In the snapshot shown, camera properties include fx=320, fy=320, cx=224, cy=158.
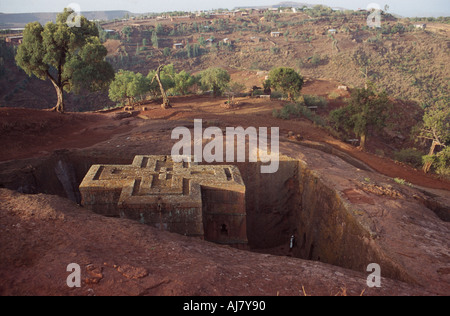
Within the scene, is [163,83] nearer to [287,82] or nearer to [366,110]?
[287,82]

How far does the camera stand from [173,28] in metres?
66.5

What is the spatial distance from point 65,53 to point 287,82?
16417mm

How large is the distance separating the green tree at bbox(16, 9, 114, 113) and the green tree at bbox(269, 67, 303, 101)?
1368 centimetres

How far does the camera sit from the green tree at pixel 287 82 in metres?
26.3

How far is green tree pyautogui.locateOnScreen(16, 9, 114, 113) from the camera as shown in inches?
694

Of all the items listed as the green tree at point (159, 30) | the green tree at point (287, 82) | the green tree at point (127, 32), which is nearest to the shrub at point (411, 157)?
the green tree at point (287, 82)

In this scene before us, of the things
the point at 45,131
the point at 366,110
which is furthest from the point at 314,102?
the point at 45,131

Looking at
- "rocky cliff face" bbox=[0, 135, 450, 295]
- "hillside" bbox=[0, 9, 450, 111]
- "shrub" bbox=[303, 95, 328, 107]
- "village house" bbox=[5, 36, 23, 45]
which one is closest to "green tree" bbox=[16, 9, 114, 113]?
"rocky cliff face" bbox=[0, 135, 450, 295]

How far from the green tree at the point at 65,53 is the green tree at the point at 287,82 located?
13675mm

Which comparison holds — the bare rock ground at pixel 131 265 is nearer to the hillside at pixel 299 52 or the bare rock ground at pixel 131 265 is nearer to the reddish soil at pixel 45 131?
the reddish soil at pixel 45 131

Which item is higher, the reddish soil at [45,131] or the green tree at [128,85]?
the green tree at [128,85]
